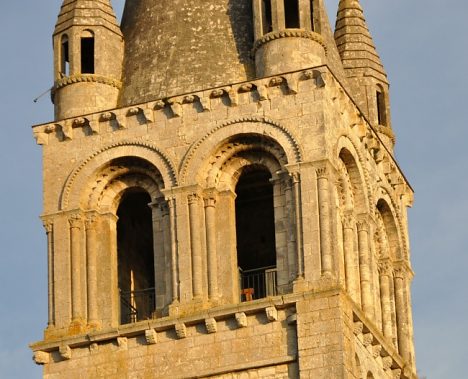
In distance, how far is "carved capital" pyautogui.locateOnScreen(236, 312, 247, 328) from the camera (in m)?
48.1

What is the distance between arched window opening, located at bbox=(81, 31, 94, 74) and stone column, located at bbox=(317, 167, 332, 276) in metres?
6.20

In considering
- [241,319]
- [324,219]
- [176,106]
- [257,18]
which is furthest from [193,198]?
[257,18]

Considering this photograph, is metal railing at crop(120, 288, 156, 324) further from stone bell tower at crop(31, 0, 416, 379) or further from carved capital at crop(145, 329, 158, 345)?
carved capital at crop(145, 329, 158, 345)

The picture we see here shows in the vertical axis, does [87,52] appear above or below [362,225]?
above

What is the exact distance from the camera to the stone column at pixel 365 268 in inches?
1986

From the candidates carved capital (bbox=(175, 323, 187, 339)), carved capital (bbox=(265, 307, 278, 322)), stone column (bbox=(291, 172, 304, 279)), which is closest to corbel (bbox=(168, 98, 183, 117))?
stone column (bbox=(291, 172, 304, 279))

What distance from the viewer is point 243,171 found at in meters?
50.5

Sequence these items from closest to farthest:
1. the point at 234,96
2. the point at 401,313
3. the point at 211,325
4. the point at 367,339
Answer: the point at 211,325
the point at 367,339
the point at 234,96
the point at 401,313

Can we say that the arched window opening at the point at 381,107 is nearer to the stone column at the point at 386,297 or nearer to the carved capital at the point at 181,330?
the stone column at the point at 386,297

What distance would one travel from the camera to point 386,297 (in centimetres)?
5244

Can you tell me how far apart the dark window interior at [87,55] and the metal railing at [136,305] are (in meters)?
4.85

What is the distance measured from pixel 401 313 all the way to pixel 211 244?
5.54m

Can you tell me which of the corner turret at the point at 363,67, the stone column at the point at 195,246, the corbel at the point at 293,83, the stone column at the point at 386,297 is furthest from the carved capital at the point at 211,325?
the corner turret at the point at 363,67

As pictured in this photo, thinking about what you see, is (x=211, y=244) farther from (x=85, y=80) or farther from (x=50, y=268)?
(x=85, y=80)
